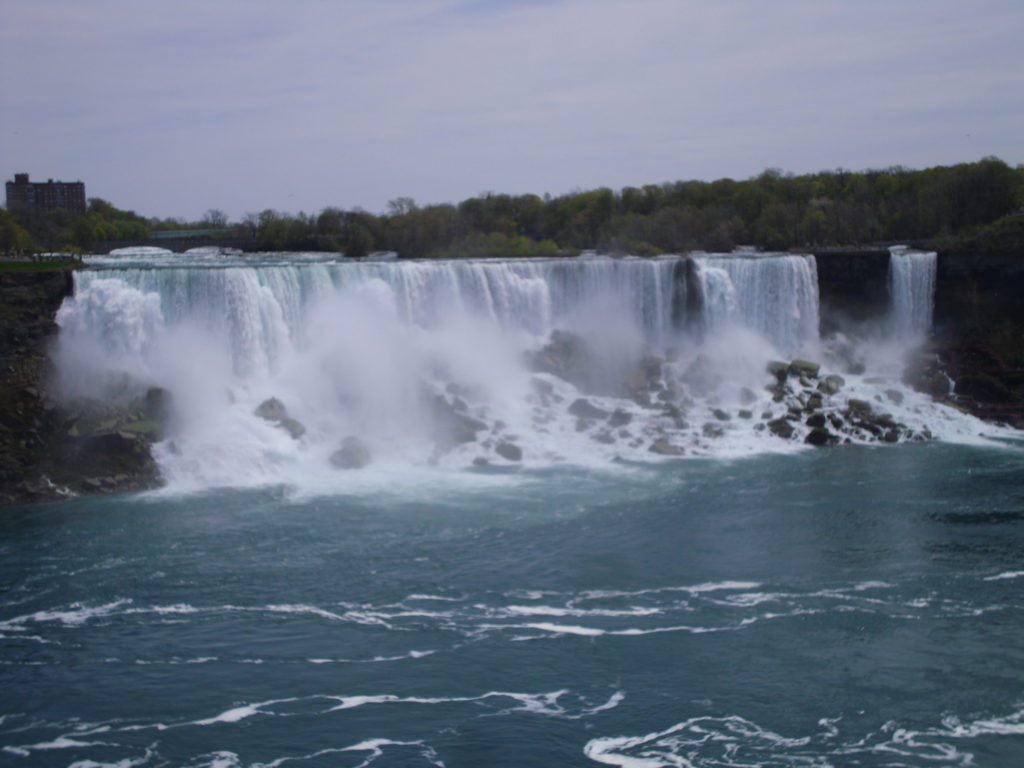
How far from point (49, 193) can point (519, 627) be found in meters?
80.5

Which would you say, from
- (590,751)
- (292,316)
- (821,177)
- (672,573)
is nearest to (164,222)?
(821,177)

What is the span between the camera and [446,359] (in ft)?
102

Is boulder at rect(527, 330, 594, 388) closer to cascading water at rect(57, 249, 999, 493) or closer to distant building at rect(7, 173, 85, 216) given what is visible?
cascading water at rect(57, 249, 999, 493)

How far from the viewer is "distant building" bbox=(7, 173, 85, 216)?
7969 centimetres

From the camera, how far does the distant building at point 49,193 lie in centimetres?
7969

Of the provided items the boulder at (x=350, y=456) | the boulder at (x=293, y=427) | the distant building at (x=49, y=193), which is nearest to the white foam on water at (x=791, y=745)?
the boulder at (x=350, y=456)

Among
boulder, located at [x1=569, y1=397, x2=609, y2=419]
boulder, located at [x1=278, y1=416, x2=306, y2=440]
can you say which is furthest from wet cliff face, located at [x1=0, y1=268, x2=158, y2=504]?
boulder, located at [x1=569, y1=397, x2=609, y2=419]

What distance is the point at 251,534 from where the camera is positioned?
20062 millimetres

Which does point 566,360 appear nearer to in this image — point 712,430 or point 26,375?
point 712,430

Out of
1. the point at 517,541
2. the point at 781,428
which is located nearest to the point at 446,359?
the point at 781,428

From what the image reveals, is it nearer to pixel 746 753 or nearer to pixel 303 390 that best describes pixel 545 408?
pixel 303 390

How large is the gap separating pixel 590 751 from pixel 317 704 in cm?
357

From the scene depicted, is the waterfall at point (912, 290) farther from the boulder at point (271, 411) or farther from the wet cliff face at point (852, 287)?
the boulder at point (271, 411)

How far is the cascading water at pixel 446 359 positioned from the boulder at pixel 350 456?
14 centimetres
